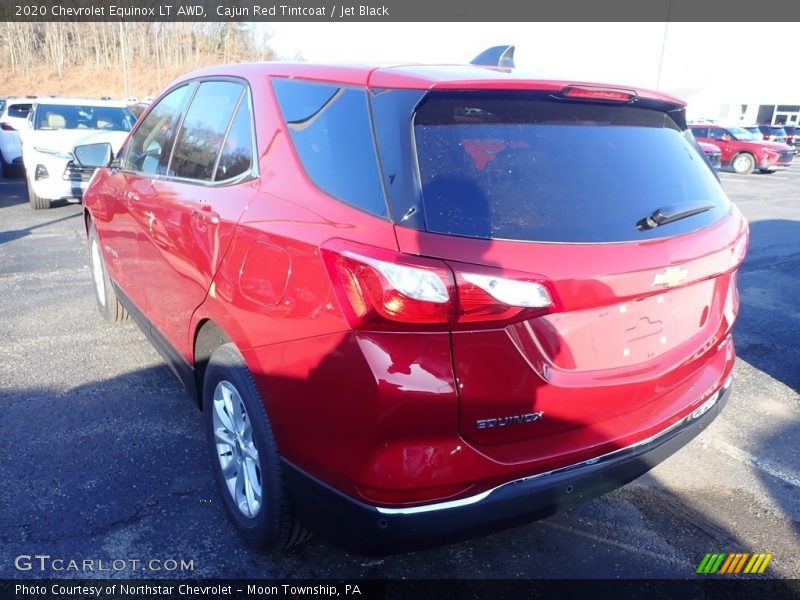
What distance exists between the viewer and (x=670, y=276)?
2.01 meters

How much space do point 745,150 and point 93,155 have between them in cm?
2379

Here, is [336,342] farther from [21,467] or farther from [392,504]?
[21,467]

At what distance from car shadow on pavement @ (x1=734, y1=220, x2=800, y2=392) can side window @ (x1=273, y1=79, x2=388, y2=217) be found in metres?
3.61

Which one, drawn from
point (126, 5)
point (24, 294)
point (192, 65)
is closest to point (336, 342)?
point (24, 294)

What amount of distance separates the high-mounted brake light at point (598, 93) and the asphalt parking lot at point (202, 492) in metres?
1.74

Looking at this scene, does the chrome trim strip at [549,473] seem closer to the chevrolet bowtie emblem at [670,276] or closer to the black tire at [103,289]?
the chevrolet bowtie emblem at [670,276]

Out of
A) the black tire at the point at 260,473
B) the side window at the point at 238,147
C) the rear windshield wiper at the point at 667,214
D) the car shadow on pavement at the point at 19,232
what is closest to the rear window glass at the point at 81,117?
the car shadow on pavement at the point at 19,232

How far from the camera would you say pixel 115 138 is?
31.5 ft

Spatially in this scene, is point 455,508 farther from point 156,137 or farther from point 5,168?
point 5,168

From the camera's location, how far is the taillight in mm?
1671

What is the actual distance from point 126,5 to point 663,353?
44627 millimetres

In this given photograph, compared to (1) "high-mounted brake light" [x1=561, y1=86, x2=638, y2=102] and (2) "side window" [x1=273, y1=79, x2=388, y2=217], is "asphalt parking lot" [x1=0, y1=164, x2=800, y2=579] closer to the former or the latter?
(2) "side window" [x1=273, y1=79, x2=388, y2=217]

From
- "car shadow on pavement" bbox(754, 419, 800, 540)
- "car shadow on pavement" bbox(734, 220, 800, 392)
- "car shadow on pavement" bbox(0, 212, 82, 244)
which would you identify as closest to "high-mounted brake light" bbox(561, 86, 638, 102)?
"car shadow on pavement" bbox(754, 419, 800, 540)

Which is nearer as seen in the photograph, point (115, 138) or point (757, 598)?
point (757, 598)
